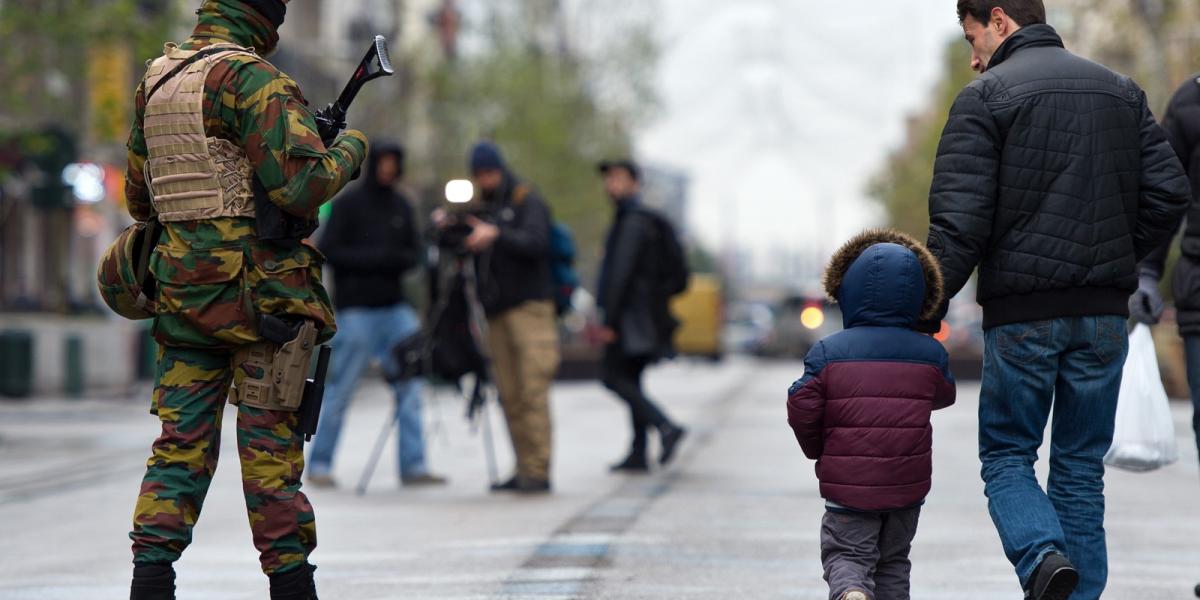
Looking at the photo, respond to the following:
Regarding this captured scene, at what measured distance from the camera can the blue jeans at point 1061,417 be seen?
5.43 m

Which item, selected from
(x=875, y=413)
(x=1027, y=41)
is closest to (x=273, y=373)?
(x=875, y=413)

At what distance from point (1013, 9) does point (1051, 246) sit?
71 cm

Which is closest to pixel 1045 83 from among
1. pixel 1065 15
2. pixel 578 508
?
pixel 578 508

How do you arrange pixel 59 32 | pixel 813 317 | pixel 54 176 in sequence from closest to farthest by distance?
pixel 59 32 → pixel 54 176 → pixel 813 317

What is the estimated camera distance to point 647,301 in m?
11.8

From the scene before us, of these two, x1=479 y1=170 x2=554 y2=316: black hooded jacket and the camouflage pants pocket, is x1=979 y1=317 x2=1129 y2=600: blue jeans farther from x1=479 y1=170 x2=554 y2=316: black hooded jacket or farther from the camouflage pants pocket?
x1=479 y1=170 x2=554 y2=316: black hooded jacket

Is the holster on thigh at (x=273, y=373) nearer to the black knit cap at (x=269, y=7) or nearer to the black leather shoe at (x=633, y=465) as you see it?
the black knit cap at (x=269, y=7)

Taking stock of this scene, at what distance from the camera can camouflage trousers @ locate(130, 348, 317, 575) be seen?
5113mm

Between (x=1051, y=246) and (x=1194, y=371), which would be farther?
(x=1194, y=371)

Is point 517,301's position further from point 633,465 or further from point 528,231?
point 633,465

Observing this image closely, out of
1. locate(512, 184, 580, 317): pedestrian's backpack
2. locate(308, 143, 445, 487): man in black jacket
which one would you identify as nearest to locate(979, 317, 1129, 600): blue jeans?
locate(512, 184, 580, 317): pedestrian's backpack

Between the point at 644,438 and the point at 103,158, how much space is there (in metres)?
24.9

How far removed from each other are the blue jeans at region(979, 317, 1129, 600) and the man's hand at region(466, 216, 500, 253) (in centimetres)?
455

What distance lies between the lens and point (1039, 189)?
5441 millimetres
